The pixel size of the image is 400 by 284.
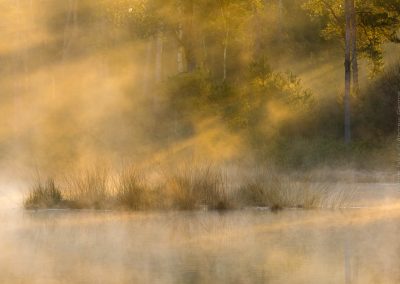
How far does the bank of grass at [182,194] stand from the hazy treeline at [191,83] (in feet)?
32.0

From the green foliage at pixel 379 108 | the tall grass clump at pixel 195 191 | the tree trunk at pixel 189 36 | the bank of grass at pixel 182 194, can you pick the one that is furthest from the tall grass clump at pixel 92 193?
the tree trunk at pixel 189 36

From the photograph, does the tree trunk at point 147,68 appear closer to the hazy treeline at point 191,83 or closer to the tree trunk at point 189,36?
the hazy treeline at point 191,83

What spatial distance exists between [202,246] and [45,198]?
7.39 m

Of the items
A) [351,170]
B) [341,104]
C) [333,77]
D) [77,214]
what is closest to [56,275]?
[77,214]

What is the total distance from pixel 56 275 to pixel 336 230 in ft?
18.6

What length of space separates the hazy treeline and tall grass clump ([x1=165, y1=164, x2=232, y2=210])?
34.2 feet

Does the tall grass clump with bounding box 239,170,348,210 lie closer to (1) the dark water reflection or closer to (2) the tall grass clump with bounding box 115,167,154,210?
(1) the dark water reflection

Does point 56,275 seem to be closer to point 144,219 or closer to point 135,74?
point 144,219

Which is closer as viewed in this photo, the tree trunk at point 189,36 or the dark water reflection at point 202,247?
the dark water reflection at point 202,247

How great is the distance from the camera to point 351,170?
1190 inches

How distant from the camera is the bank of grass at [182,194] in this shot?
20141mm

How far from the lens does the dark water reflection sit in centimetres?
1207

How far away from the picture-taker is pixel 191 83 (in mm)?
33812

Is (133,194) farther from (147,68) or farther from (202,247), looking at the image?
(147,68)
